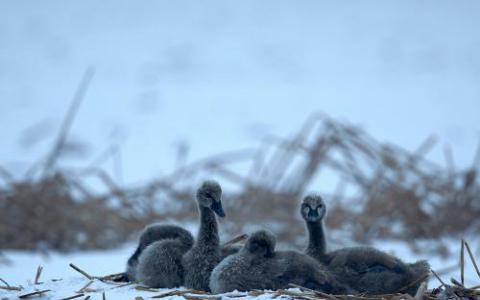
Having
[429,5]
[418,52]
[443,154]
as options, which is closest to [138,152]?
[443,154]

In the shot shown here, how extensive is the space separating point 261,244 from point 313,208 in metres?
0.64

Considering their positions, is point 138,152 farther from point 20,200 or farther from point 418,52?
point 418,52

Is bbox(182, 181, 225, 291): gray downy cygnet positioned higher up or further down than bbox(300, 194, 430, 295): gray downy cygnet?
higher up


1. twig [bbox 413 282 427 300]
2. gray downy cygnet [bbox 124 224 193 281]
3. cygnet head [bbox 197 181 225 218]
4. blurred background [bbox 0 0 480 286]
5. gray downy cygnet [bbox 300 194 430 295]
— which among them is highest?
blurred background [bbox 0 0 480 286]

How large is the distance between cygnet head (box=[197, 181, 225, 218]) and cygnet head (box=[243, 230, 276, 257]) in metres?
0.33

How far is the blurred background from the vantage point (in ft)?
30.0

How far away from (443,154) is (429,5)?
38.5 feet

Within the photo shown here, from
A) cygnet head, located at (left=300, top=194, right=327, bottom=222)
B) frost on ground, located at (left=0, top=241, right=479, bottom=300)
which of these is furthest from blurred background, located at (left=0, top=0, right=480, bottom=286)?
cygnet head, located at (left=300, top=194, right=327, bottom=222)

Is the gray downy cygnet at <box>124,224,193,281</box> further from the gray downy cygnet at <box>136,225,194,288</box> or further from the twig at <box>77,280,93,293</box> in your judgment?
the twig at <box>77,280,93,293</box>

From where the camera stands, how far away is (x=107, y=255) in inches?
326

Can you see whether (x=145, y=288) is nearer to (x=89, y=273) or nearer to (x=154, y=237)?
(x=154, y=237)

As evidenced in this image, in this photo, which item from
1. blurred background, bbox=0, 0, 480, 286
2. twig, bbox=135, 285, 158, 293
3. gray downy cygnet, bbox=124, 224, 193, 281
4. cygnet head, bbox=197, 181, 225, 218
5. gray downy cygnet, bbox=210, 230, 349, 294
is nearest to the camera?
gray downy cygnet, bbox=210, 230, 349, 294

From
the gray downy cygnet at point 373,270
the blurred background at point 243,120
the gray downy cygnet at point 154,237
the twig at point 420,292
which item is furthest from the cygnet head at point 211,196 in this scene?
the blurred background at point 243,120

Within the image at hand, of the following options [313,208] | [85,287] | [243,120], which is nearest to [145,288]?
[85,287]
